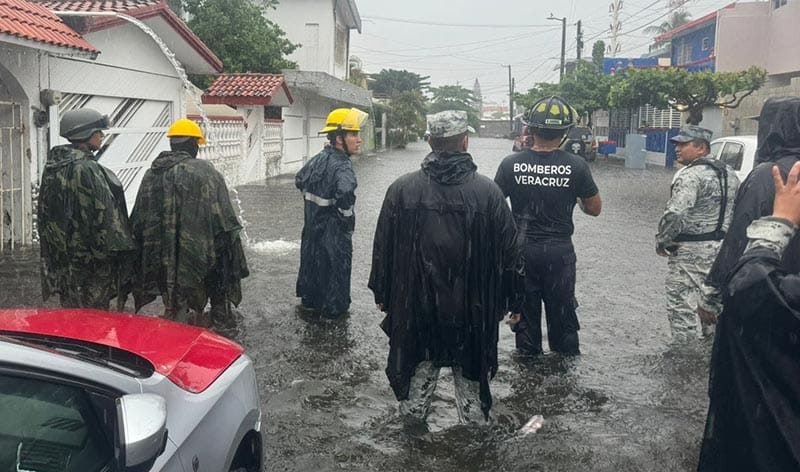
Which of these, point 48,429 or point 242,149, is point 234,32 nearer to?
point 242,149

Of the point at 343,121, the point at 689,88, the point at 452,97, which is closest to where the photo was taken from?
the point at 343,121

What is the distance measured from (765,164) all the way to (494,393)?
94.8 inches

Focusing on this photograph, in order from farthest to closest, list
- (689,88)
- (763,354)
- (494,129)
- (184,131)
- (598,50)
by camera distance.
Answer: (494,129) → (598,50) → (689,88) → (184,131) → (763,354)

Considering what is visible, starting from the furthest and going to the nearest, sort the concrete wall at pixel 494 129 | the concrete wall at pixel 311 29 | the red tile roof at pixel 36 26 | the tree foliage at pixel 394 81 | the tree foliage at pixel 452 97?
the tree foliage at pixel 452 97 → the concrete wall at pixel 494 129 → the tree foliage at pixel 394 81 → the concrete wall at pixel 311 29 → the red tile roof at pixel 36 26

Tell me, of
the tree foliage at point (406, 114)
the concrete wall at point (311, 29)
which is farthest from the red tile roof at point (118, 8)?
the tree foliage at point (406, 114)

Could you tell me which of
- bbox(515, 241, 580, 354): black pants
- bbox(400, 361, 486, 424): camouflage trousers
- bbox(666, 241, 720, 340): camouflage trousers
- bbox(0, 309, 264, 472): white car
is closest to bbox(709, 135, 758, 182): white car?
bbox(666, 241, 720, 340): camouflage trousers

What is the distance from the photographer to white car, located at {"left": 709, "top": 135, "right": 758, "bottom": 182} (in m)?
12.3

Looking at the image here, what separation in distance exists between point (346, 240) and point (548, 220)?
209cm

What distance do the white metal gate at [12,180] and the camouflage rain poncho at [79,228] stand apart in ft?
14.4

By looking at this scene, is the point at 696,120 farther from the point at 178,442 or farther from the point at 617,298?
the point at 178,442

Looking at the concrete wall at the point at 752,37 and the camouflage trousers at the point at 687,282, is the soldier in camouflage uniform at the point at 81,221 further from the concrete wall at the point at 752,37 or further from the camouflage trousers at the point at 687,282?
the concrete wall at the point at 752,37

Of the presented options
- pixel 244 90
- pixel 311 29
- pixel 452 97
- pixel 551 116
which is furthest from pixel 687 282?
pixel 452 97

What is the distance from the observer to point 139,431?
6.91 ft

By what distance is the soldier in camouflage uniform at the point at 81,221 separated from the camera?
17.2 feet
